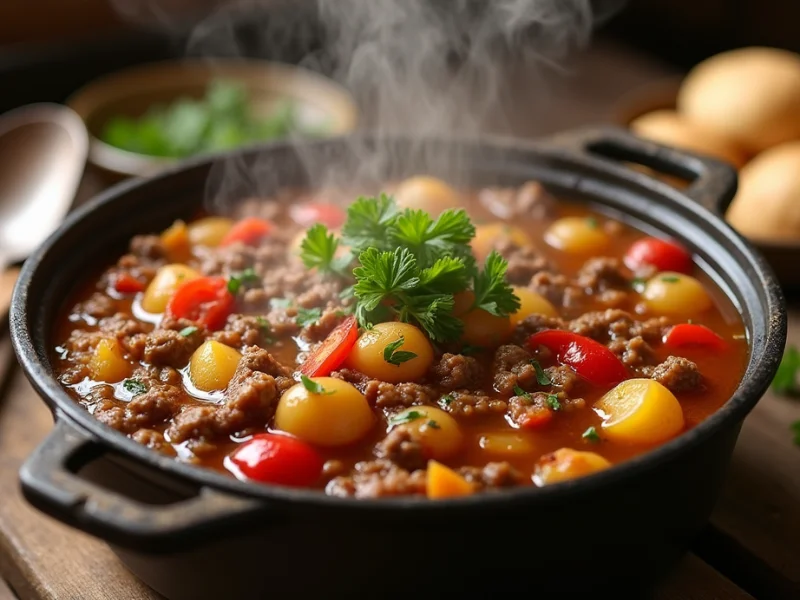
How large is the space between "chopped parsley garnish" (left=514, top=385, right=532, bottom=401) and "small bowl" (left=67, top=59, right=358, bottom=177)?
2.64m

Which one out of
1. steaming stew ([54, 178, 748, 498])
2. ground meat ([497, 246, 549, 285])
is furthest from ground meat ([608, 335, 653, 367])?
ground meat ([497, 246, 549, 285])

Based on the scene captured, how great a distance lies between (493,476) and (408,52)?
3074 mm

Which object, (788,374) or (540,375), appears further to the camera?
(788,374)

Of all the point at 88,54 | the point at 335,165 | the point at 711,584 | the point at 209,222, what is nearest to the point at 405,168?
the point at 335,165

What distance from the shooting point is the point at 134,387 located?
2951mm

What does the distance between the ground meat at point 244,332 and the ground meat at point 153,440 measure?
0.50 m

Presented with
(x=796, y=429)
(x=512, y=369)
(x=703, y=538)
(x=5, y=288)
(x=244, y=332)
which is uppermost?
(x=512, y=369)

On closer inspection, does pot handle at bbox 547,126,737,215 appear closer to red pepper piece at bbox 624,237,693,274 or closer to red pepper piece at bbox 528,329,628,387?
red pepper piece at bbox 624,237,693,274

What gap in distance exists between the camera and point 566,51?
6965 millimetres

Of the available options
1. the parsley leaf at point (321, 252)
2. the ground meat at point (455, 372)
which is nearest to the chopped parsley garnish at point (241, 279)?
the parsley leaf at point (321, 252)

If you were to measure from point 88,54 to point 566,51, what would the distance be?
342cm

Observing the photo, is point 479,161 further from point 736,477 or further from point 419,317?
point 736,477

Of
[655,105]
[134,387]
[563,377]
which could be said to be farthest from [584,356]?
[655,105]

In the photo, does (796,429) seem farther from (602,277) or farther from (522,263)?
(522,263)
